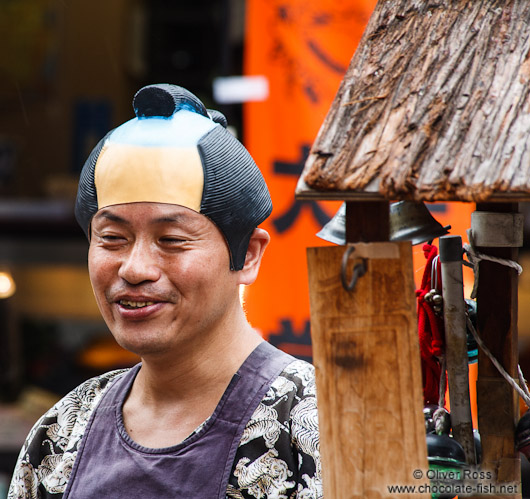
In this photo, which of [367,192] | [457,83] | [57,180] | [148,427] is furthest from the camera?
[57,180]

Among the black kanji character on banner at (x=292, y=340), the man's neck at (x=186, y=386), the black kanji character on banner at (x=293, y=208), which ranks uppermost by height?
the black kanji character on banner at (x=293, y=208)

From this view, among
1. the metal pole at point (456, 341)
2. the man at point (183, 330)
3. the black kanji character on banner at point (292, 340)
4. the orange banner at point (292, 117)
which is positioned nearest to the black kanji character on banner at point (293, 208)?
the orange banner at point (292, 117)

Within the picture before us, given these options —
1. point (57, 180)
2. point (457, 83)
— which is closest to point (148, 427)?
point (457, 83)

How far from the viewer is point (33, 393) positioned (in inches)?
285

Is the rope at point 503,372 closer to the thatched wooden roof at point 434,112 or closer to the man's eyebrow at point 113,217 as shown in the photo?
the thatched wooden roof at point 434,112

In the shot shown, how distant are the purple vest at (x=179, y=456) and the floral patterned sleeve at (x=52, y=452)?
0.17 feet

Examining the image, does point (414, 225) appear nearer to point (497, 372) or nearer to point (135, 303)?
point (497, 372)

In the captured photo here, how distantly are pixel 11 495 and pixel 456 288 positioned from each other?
153 cm

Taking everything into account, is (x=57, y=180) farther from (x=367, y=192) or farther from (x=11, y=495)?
(x=367, y=192)

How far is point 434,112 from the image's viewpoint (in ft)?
5.41

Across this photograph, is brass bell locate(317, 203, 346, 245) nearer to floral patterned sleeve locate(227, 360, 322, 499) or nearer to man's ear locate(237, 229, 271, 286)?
man's ear locate(237, 229, 271, 286)

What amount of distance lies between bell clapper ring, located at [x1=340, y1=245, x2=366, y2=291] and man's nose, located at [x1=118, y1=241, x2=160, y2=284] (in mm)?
651

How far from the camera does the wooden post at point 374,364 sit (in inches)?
67.1

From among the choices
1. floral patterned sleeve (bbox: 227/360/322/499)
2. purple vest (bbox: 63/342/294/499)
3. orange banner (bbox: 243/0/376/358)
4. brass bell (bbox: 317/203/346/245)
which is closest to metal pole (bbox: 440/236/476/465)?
brass bell (bbox: 317/203/346/245)
